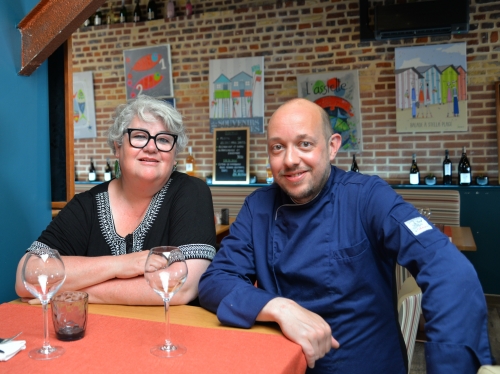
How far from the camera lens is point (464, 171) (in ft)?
14.4

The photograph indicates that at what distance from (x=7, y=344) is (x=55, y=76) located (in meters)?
1.50

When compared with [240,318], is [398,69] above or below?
above

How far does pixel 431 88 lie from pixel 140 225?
356 cm

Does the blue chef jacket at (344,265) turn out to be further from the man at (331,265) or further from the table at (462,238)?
the table at (462,238)

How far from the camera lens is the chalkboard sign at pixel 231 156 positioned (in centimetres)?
504

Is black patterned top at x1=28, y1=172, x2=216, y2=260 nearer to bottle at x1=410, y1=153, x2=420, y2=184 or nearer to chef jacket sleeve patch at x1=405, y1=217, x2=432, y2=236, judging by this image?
chef jacket sleeve patch at x1=405, y1=217, x2=432, y2=236

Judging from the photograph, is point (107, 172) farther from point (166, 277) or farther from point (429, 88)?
point (166, 277)

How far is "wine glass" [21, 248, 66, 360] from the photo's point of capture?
109cm

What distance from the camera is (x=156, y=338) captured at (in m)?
1.16

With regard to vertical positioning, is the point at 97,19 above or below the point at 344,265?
above

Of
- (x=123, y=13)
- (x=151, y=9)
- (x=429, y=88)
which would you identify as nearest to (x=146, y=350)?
(x=429, y=88)

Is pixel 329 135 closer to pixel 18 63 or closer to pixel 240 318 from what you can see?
pixel 240 318

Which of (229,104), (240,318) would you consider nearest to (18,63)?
(240,318)

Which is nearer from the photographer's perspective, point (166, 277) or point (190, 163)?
point (166, 277)
